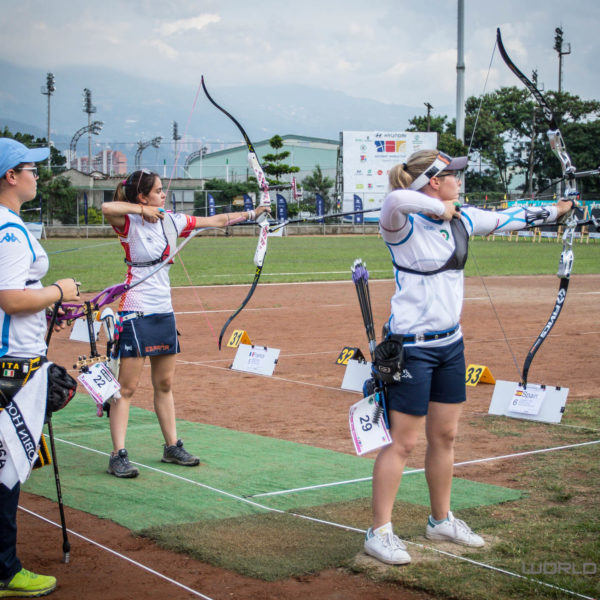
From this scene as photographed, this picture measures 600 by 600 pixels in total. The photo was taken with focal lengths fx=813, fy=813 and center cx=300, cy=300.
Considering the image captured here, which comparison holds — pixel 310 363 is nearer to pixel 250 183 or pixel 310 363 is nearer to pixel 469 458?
pixel 469 458

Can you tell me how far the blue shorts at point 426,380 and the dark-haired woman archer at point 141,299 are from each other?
7.10 ft

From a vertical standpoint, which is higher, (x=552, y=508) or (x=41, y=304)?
→ (x=41, y=304)

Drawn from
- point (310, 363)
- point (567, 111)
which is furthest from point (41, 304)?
point (567, 111)

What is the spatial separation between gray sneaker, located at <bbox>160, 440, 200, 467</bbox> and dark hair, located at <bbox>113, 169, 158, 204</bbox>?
177cm

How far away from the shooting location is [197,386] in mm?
9055

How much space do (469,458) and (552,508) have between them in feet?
4.22

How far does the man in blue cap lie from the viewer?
3.49 metres

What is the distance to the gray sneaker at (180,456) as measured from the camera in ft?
19.0

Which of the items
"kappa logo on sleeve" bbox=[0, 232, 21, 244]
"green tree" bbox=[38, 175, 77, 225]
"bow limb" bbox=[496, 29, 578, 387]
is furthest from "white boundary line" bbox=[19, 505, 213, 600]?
"green tree" bbox=[38, 175, 77, 225]

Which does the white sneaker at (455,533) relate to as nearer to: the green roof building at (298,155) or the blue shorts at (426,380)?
the blue shorts at (426,380)

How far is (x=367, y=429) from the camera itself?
4.06m

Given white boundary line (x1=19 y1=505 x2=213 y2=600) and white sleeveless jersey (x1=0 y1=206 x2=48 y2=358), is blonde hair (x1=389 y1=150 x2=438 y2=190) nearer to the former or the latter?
white sleeveless jersey (x1=0 y1=206 x2=48 y2=358)

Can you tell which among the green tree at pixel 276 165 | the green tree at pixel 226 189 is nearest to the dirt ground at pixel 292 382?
the green tree at pixel 276 165

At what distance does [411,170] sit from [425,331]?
827mm
